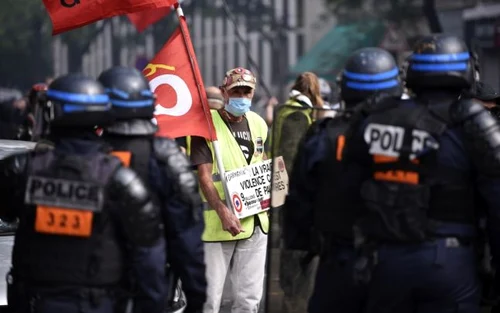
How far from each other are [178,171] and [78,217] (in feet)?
1.65

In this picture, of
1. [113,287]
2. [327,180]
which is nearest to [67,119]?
[113,287]

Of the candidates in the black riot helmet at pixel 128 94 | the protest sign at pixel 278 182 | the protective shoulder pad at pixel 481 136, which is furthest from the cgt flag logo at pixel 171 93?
the protective shoulder pad at pixel 481 136

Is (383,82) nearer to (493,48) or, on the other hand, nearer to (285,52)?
(493,48)

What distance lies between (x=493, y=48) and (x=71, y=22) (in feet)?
90.0

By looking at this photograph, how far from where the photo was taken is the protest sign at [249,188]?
9031 mm

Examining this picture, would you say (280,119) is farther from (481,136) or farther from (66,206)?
(66,206)

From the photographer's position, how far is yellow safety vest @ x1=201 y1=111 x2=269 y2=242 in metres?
8.90

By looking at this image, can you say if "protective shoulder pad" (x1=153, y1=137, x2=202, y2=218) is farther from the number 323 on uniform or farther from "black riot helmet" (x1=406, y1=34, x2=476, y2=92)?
"black riot helmet" (x1=406, y1=34, x2=476, y2=92)

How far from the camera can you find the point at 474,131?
6.16 m

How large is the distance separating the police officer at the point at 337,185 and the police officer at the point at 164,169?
0.66 meters

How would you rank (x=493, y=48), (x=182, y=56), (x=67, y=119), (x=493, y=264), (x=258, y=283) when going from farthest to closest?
(x=493, y=48), (x=182, y=56), (x=258, y=283), (x=493, y=264), (x=67, y=119)

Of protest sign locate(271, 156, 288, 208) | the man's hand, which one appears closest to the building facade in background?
the man's hand

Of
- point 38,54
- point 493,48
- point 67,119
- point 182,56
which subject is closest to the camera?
point 67,119

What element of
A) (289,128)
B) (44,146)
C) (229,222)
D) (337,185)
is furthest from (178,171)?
(229,222)
